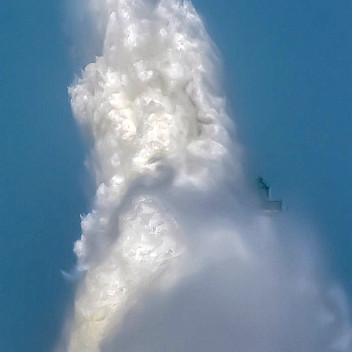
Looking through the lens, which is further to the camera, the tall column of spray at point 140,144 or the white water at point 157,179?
the tall column of spray at point 140,144

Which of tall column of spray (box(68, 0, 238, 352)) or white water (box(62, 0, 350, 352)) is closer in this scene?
white water (box(62, 0, 350, 352))

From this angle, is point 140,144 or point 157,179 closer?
point 157,179

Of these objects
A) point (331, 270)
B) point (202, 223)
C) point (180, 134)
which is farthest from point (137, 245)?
point (331, 270)

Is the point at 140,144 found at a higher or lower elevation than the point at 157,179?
higher
